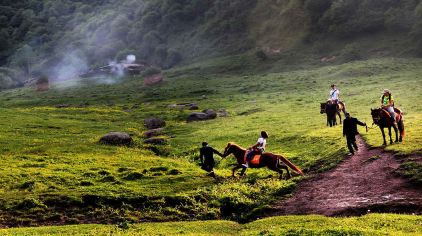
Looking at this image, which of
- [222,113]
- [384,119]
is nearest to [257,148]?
[384,119]

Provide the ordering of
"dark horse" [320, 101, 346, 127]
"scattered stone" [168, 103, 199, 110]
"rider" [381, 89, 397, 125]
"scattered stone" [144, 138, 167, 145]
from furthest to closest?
"scattered stone" [168, 103, 199, 110] < "scattered stone" [144, 138, 167, 145] < "dark horse" [320, 101, 346, 127] < "rider" [381, 89, 397, 125]

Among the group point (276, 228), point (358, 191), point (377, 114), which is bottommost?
point (276, 228)

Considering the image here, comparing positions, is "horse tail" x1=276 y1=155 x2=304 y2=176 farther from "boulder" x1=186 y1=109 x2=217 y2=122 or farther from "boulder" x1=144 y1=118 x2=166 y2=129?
"boulder" x1=186 y1=109 x2=217 y2=122

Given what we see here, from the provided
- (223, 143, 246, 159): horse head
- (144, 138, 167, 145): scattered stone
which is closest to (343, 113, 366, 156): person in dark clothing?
(223, 143, 246, 159): horse head

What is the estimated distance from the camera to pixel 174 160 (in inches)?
1609

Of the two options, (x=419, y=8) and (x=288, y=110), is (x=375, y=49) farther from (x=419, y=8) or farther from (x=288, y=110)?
(x=288, y=110)

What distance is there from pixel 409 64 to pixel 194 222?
289ft

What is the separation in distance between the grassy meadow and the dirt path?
1.20 m

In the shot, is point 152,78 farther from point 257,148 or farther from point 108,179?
point 257,148

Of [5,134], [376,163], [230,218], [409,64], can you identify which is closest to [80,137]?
[5,134]

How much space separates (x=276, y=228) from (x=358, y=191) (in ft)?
21.3

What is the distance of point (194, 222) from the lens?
25.7 meters

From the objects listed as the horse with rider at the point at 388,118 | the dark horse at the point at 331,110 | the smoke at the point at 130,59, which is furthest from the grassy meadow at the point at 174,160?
the smoke at the point at 130,59

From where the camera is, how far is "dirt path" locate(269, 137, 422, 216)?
2386 cm
